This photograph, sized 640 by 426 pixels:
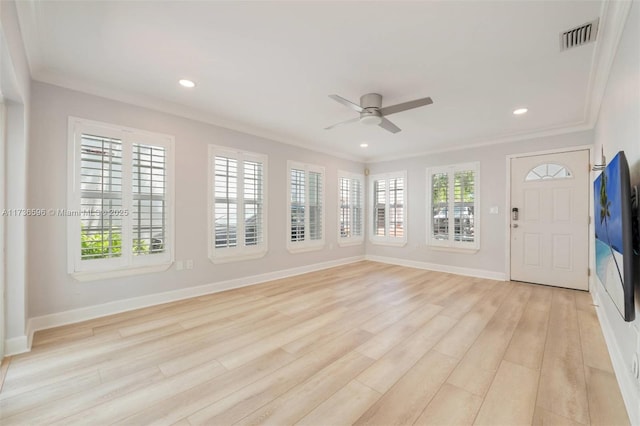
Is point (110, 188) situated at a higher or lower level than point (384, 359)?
higher

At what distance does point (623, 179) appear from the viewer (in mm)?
1350

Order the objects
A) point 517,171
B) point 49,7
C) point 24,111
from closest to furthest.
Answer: point 49,7
point 24,111
point 517,171

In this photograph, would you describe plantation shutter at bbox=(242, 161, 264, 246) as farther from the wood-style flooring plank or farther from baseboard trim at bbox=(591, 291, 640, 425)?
baseboard trim at bbox=(591, 291, 640, 425)

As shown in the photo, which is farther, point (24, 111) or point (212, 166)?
point (212, 166)

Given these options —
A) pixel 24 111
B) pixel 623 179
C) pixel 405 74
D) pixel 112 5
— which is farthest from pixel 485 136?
pixel 24 111

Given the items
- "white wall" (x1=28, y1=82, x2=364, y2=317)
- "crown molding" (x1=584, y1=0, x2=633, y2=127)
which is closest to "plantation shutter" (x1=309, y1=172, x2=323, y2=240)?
"white wall" (x1=28, y1=82, x2=364, y2=317)

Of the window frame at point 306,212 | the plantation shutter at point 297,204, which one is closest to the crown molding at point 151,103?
the window frame at point 306,212

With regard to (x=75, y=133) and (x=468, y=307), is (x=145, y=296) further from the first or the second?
(x=468, y=307)

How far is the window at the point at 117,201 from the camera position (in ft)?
9.58

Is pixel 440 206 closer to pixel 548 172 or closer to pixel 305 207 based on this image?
pixel 548 172

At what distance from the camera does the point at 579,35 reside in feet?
6.89

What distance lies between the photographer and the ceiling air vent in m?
2.02

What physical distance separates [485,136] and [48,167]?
6.12 m

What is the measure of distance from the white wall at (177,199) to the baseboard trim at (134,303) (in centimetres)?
6
